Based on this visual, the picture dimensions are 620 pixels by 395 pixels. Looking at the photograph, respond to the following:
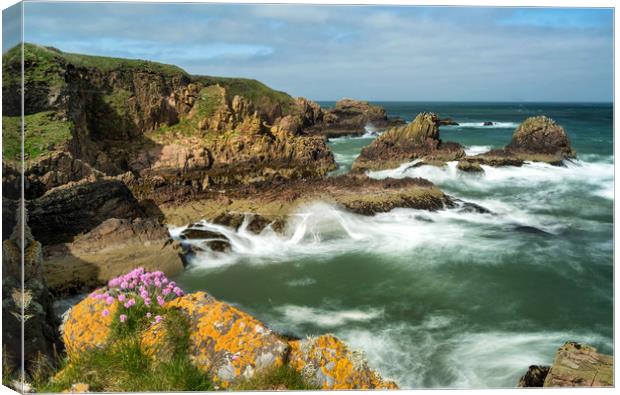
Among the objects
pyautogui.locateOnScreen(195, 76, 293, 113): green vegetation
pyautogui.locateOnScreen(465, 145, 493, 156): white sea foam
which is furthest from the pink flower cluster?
pyautogui.locateOnScreen(195, 76, 293, 113): green vegetation

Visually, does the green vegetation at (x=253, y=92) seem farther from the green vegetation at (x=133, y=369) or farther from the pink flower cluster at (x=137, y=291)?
the green vegetation at (x=133, y=369)

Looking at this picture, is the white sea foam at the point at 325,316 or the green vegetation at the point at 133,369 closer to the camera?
the green vegetation at the point at 133,369

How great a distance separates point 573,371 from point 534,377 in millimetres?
357

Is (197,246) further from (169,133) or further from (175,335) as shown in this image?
(169,133)

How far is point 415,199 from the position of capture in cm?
1199

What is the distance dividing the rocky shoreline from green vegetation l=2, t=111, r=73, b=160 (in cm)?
4

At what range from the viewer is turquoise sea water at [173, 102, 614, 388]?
5.23 m

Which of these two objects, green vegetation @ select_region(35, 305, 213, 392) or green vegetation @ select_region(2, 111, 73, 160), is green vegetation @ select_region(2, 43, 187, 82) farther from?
green vegetation @ select_region(35, 305, 213, 392)

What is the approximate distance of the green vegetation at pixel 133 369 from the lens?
3.69 m

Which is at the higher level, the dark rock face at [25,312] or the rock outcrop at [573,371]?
the dark rock face at [25,312]

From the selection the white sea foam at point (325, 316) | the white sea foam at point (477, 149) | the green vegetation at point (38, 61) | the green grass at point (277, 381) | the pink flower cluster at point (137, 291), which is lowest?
the white sea foam at point (325, 316)

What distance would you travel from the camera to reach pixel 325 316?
571cm

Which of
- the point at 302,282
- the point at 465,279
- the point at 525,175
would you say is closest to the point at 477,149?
the point at 525,175

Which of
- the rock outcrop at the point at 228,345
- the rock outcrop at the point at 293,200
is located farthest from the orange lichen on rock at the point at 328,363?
the rock outcrop at the point at 293,200
